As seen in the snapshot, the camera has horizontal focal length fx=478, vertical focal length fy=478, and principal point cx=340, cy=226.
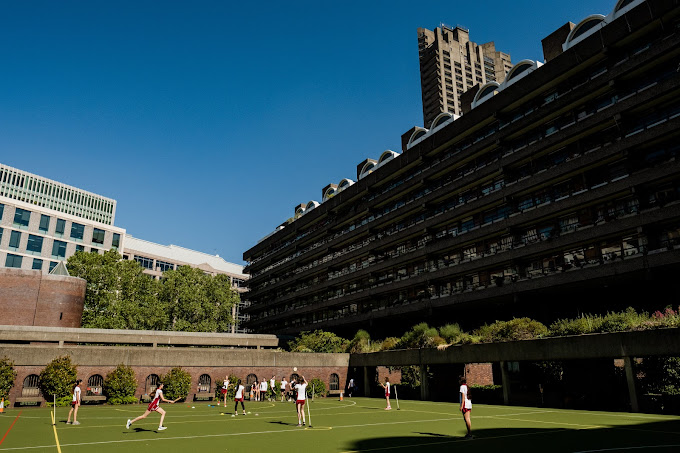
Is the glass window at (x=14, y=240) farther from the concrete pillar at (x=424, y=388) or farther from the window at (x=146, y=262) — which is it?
the concrete pillar at (x=424, y=388)

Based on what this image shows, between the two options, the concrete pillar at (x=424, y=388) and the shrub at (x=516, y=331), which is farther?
the concrete pillar at (x=424, y=388)

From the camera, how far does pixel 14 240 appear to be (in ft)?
241

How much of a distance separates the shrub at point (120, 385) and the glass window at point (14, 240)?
5026 cm

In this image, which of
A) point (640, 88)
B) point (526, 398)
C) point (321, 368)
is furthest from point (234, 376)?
point (640, 88)

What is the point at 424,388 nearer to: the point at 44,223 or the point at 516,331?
the point at 516,331

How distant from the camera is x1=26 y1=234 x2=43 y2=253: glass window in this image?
75.3 metres

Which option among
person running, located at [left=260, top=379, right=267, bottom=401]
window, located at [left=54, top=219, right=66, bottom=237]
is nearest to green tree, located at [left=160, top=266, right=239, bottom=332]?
window, located at [left=54, top=219, right=66, bottom=237]

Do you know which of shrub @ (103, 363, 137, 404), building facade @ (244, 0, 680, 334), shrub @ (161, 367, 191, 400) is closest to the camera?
building facade @ (244, 0, 680, 334)

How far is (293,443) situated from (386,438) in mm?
3006

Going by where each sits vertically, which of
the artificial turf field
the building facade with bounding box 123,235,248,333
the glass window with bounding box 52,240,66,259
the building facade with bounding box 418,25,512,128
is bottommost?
the artificial turf field

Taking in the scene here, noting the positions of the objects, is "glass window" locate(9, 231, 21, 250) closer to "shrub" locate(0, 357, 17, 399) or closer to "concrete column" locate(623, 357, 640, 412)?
"shrub" locate(0, 357, 17, 399)

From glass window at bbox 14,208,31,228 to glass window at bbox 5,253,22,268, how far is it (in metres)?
4.93

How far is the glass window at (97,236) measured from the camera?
83.5 m

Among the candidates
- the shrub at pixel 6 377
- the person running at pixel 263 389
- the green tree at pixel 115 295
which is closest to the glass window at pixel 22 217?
the green tree at pixel 115 295
